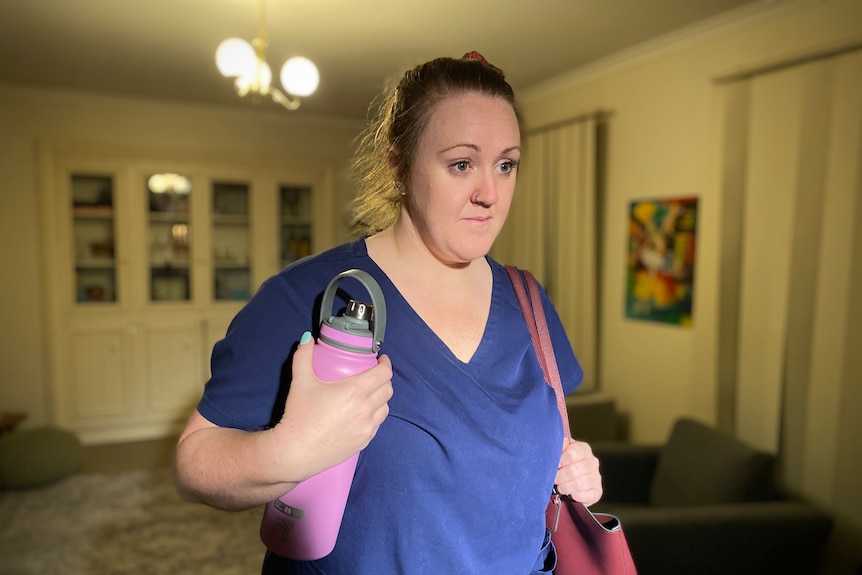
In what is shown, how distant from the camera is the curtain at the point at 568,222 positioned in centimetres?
326

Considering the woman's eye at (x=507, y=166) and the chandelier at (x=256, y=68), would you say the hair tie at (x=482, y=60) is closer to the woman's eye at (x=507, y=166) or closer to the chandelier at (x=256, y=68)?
the woman's eye at (x=507, y=166)

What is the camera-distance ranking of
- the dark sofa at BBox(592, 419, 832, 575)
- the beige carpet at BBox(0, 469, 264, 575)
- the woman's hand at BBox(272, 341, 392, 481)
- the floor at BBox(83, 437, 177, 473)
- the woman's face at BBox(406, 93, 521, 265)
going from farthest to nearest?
the floor at BBox(83, 437, 177, 473) < the beige carpet at BBox(0, 469, 264, 575) < the dark sofa at BBox(592, 419, 832, 575) < the woman's face at BBox(406, 93, 521, 265) < the woman's hand at BBox(272, 341, 392, 481)

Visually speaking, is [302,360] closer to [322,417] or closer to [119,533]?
[322,417]

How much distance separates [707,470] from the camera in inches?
86.3

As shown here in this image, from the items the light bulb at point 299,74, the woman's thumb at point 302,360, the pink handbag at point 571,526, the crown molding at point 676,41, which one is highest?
the crown molding at point 676,41

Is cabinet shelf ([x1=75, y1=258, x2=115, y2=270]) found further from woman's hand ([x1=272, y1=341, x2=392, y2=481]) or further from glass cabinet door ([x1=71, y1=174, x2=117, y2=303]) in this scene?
woman's hand ([x1=272, y1=341, x2=392, y2=481])

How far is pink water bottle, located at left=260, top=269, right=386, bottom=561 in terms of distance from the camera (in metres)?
0.61

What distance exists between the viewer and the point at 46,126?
158 inches

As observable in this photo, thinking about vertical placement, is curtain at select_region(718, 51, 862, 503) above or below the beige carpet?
above

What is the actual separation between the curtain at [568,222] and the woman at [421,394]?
254 centimetres

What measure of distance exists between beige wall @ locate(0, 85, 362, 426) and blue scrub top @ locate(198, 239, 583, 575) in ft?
10.8

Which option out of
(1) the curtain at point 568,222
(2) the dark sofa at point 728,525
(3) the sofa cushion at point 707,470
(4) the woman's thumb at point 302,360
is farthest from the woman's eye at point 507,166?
(1) the curtain at point 568,222

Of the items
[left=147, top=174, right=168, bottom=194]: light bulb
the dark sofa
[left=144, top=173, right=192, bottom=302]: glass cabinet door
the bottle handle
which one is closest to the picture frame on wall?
the dark sofa

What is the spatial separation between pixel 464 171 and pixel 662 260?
2437 mm
